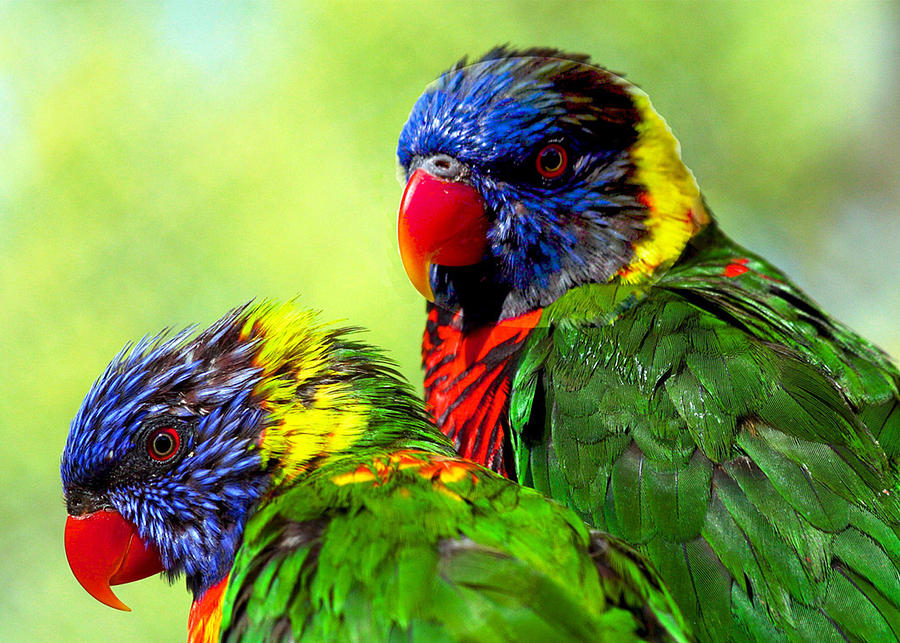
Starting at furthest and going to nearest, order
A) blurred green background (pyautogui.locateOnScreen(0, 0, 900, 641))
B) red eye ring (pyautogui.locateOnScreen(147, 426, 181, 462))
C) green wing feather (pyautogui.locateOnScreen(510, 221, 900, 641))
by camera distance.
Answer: blurred green background (pyautogui.locateOnScreen(0, 0, 900, 641)), red eye ring (pyautogui.locateOnScreen(147, 426, 181, 462)), green wing feather (pyautogui.locateOnScreen(510, 221, 900, 641))

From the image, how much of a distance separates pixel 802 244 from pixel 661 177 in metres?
3.52

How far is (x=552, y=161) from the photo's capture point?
1770mm

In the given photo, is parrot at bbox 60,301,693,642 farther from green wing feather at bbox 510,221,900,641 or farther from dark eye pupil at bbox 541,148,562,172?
dark eye pupil at bbox 541,148,562,172

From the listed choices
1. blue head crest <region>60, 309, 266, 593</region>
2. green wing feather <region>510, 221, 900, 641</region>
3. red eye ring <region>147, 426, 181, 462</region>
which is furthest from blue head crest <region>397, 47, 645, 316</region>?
red eye ring <region>147, 426, 181, 462</region>

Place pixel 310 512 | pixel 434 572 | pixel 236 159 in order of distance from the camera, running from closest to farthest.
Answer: pixel 434 572 < pixel 310 512 < pixel 236 159

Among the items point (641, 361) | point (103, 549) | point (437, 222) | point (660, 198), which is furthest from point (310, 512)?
point (660, 198)

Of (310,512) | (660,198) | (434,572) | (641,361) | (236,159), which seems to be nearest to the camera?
(434,572)

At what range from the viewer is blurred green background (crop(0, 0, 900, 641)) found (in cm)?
361

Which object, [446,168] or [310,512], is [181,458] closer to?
[310,512]

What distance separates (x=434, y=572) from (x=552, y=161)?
105cm

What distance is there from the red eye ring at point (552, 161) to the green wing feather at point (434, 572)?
0.82m

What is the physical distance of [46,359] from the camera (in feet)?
12.6

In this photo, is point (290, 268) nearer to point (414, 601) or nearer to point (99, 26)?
point (99, 26)

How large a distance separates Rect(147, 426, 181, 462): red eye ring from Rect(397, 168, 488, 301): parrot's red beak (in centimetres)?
66
